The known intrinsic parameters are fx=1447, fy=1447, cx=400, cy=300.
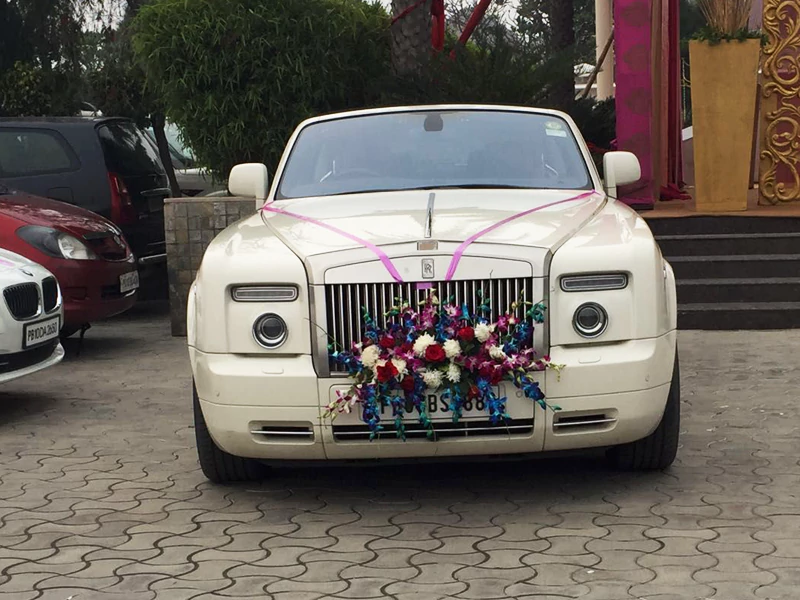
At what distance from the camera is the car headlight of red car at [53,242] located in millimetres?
10695

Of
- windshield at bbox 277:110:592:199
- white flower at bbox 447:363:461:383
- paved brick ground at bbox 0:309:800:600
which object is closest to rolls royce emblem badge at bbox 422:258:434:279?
white flower at bbox 447:363:461:383

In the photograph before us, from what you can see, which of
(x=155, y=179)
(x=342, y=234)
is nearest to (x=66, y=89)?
(x=155, y=179)

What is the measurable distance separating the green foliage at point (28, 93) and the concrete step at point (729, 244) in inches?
329

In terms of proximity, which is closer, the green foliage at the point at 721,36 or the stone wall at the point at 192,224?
the stone wall at the point at 192,224

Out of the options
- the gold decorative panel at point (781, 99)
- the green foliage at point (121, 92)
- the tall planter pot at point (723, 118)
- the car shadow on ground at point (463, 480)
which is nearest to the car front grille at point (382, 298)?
the car shadow on ground at point (463, 480)

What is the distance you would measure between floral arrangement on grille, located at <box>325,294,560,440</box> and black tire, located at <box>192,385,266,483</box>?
0.88 metres

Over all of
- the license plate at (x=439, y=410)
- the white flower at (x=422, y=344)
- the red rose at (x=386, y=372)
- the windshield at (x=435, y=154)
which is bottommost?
the license plate at (x=439, y=410)

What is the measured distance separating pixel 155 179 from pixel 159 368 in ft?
11.9

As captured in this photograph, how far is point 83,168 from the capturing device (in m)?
12.6

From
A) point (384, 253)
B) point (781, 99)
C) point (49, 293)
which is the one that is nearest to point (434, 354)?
point (384, 253)

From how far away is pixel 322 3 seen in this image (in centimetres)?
1372

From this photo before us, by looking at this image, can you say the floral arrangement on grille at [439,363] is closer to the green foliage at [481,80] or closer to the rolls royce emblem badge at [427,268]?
the rolls royce emblem badge at [427,268]

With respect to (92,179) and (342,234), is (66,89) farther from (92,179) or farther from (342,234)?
(342,234)

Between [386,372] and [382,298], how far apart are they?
0.32 meters
